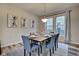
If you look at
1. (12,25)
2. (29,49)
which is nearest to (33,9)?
(12,25)

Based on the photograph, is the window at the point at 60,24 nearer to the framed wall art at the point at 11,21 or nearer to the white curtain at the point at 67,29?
the white curtain at the point at 67,29

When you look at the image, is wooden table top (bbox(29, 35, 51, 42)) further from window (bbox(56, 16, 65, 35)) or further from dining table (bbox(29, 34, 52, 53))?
window (bbox(56, 16, 65, 35))

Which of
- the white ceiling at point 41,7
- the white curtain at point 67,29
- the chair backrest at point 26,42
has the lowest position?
the chair backrest at point 26,42

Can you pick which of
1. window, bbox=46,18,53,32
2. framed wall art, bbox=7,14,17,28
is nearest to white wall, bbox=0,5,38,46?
framed wall art, bbox=7,14,17,28

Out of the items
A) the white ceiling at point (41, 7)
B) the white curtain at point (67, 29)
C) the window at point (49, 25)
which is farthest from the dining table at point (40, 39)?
the white ceiling at point (41, 7)

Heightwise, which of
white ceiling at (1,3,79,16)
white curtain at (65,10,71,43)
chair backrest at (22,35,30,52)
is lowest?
chair backrest at (22,35,30,52)

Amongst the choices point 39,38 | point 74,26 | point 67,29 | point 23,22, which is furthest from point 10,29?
point 74,26

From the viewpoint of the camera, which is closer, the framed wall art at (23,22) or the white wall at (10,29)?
the white wall at (10,29)

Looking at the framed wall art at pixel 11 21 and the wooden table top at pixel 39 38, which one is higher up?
the framed wall art at pixel 11 21

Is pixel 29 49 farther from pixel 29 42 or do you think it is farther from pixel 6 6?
pixel 6 6

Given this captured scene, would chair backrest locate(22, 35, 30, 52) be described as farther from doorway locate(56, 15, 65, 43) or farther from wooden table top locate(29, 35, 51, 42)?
doorway locate(56, 15, 65, 43)

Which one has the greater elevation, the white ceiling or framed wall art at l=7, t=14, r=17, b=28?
the white ceiling

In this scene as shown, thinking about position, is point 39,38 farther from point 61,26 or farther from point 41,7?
point 41,7

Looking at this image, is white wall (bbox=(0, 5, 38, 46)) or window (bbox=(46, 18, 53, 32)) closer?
white wall (bbox=(0, 5, 38, 46))
